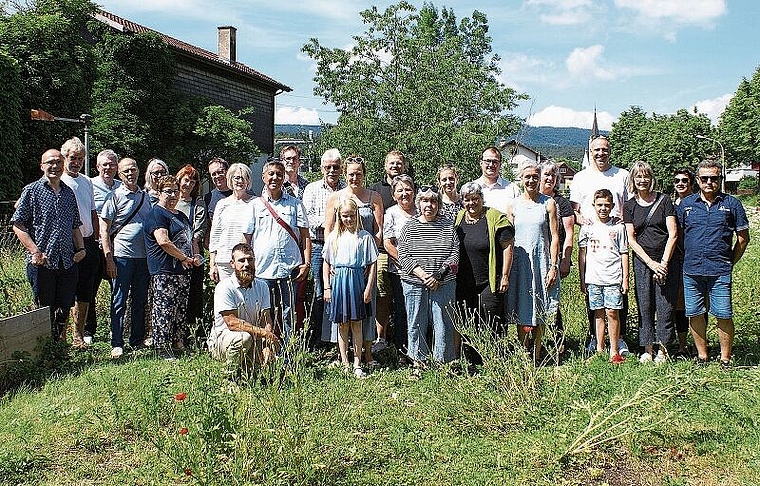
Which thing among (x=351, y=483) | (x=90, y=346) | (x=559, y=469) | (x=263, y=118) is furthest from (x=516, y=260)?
(x=263, y=118)

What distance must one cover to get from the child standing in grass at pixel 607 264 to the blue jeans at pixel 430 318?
1.38m

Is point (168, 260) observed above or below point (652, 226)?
below

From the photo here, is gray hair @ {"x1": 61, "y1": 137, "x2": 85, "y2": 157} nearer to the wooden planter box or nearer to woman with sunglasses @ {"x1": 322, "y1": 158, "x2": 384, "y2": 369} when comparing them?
the wooden planter box

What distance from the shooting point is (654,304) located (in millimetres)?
6688

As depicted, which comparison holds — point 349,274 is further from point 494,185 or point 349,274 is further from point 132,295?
point 132,295

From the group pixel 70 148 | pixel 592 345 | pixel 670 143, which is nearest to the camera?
pixel 592 345

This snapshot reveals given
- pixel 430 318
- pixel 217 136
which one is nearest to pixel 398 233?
pixel 430 318

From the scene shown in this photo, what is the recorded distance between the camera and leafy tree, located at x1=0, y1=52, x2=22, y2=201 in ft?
59.6

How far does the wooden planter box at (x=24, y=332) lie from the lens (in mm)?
6113

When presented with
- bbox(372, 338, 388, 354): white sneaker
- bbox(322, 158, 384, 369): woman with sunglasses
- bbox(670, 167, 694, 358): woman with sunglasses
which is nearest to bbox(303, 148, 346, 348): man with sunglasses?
bbox(322, 158, 384, 369): woman with sunglasses

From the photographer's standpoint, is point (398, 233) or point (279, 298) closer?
point (279, 298)

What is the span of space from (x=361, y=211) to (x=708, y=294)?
3.24 meters

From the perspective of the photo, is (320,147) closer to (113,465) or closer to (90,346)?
(90,346)

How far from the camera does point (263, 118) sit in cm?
4119
